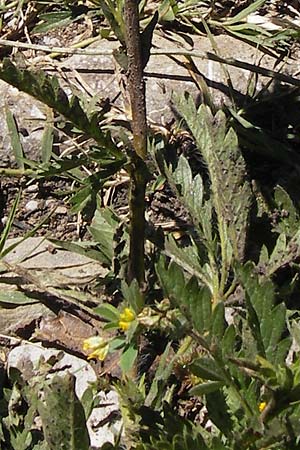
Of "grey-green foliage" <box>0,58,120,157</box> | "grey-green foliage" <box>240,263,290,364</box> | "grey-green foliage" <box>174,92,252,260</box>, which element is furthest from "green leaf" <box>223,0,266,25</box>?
"grey-green foliage" <box>240,263,290,364</box>

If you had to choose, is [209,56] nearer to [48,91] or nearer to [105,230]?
[105,230]

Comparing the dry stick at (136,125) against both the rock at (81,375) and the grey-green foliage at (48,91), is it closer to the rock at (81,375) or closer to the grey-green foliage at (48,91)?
the grey-green foliage at (48,91)

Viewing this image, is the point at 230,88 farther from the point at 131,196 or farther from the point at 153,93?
the point at 131,196

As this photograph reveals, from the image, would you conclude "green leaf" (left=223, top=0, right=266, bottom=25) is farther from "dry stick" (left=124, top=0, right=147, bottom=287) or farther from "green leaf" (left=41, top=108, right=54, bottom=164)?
"dry stick" (left=124, top=0, right=147, bottom=287)

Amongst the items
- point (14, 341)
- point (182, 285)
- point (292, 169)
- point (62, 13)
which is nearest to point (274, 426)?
point (182, 285)

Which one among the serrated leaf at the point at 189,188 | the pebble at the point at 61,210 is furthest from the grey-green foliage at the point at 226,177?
the pebble at the point at 61,210

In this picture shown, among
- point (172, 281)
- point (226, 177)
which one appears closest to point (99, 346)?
point (172, 281)

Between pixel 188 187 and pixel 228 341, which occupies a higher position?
pixel 188 187
